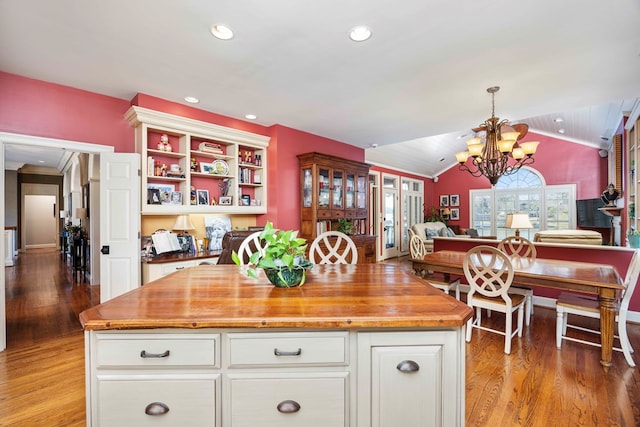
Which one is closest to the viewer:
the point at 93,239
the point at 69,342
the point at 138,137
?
the point at 69,342

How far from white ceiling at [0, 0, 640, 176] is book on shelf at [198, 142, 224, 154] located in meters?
0.47

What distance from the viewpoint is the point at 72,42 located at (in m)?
2.35

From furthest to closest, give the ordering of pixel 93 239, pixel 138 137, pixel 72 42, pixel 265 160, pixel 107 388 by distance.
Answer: pixel 93 239 → pixel 265 160 → pixel 138 137 → pixel 72 42 → pixel 107 388

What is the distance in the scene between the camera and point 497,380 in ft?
7.38

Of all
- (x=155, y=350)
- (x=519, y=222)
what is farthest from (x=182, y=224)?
(x=519, y=222)

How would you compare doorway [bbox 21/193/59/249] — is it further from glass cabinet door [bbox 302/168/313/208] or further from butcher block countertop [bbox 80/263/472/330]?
butcher block countertop [bbox 80/263/472/330]

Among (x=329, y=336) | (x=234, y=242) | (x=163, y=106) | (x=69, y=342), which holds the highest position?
(x=163, y=106)

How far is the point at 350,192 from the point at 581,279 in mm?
3390

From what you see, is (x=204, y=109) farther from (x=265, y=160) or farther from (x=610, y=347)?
(x=610, y=347)

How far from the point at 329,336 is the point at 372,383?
0.84ft

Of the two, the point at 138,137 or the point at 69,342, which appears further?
the point at 138,137

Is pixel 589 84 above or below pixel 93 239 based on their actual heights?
above

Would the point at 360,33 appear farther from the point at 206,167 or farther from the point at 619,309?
the point at 619,309

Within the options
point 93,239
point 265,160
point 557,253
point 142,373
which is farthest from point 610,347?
point 93,239
